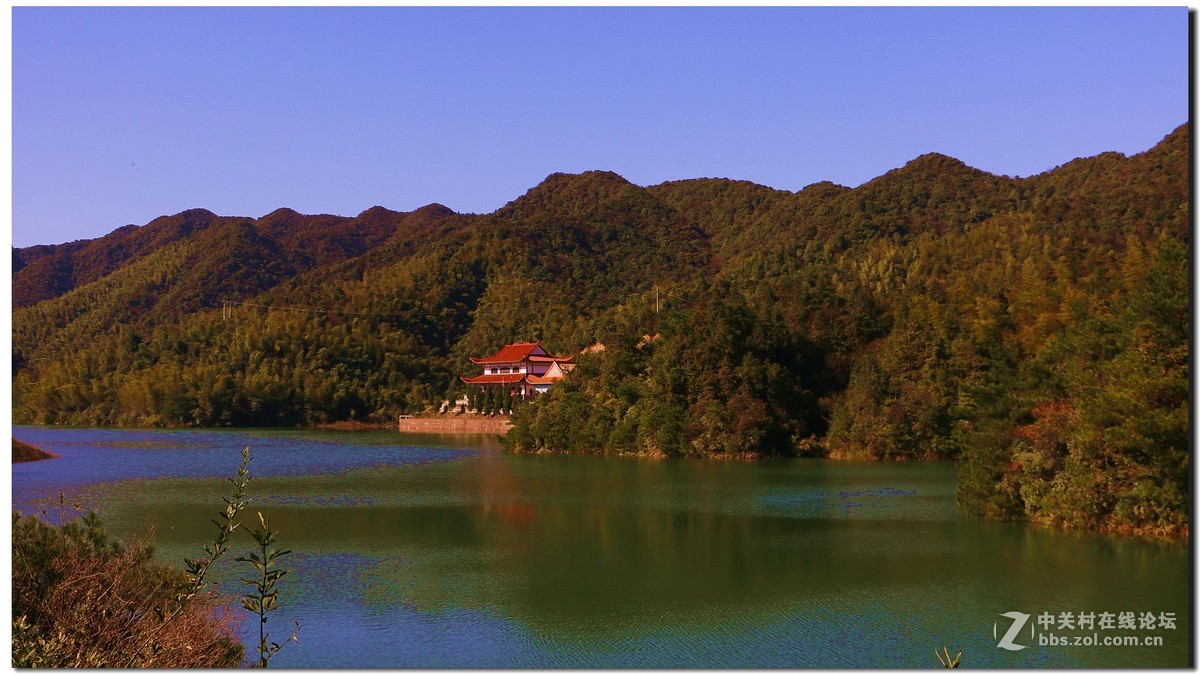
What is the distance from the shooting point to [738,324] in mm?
26156

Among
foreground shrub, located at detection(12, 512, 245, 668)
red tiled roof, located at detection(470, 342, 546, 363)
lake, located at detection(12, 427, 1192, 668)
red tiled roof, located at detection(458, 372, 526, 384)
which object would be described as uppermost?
red tiled roof, located at detection(470, 342, 546, 363)

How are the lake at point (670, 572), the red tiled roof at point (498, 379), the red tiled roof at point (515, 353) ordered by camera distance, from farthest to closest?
the red tiled roof at point (515, 353)
the red tiled roof at point (498, 379)
the lake at point (670, 572)

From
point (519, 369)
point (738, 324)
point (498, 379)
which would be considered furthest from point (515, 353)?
point (738, 324)

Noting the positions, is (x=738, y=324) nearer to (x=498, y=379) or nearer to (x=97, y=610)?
(x=498, y=379)

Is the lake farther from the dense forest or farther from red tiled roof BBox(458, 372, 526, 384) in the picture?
red tiled roof BBox(458, 372, 526, 384)

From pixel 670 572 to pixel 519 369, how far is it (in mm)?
34873

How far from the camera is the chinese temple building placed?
144 feet

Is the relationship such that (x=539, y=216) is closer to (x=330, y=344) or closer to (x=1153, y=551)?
(x=330, y=344)

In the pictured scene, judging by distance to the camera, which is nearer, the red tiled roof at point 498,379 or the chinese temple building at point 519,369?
the chinese temple building at point 519,369

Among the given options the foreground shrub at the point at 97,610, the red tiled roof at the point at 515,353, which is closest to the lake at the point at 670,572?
the foreground shrub at the point at 97,610

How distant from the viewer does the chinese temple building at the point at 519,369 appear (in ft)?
144

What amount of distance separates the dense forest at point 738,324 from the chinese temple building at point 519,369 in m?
1.52

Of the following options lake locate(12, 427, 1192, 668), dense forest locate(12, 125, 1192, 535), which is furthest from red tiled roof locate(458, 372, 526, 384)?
lake locate(12, 427, 1192, 668)

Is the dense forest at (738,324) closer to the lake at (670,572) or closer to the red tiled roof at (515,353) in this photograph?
the lake at (670,572)
